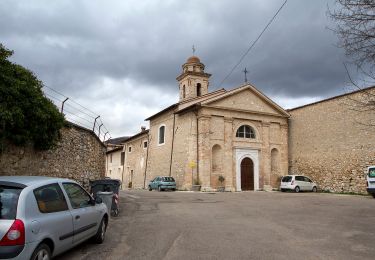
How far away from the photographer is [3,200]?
478 centimetres

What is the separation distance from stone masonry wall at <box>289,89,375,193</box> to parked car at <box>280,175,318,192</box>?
88 centimetres

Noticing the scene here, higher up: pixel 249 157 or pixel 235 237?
pixel 249 157

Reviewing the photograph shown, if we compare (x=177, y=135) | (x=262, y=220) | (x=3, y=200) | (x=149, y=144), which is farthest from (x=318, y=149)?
(x=3, y=200)

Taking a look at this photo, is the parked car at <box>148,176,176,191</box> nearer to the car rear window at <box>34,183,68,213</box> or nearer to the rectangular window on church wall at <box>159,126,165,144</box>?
the rectangular window on church wall at <box>159,126,165,144</box>

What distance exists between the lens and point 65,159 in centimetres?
1386

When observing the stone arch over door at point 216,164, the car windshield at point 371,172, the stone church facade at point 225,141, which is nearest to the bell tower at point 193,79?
the stone church facade at point 225,141

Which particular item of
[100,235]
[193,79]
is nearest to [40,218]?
[100,235]

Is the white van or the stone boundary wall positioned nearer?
the stone boundary wall

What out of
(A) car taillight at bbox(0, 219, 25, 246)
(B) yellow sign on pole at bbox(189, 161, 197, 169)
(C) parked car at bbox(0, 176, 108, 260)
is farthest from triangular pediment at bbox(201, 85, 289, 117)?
(A) car taillight at bbox(0, 219, 25, 246)

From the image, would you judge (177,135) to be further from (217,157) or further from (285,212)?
(285,212)

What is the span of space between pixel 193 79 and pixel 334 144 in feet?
53.1

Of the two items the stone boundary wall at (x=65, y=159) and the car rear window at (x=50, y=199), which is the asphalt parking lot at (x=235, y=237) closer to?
the car rear window at (x=50, y=199)

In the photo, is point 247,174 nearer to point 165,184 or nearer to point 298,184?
point 298,184

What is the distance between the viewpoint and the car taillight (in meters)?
4.40
